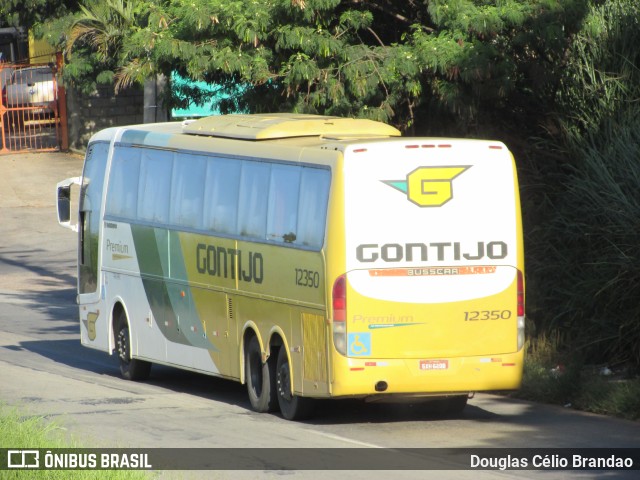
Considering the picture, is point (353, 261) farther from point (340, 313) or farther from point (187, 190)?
point (187, 190)

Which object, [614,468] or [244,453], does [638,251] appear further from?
[244,453]

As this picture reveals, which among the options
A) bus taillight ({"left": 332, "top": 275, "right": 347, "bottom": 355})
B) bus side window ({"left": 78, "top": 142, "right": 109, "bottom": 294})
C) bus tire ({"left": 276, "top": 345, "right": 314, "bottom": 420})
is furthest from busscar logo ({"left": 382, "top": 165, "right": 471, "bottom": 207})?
bus side window ({"left": 78, "top": 142, "right": 109, "bottom": 294})

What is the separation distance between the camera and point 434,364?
12430 mm

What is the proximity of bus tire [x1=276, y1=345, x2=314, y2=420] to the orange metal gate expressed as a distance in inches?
1013

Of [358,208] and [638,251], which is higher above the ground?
[358,208]

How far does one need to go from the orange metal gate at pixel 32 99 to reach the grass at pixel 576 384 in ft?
81.6

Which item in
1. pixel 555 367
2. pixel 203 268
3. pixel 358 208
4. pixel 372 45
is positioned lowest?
pixel 555 367

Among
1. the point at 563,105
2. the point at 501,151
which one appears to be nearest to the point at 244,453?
the point at 501,151

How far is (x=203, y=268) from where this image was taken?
1475cm

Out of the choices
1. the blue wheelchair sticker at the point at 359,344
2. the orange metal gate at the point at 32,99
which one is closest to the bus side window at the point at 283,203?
the blue wheelchair sticker at the point at 359,344

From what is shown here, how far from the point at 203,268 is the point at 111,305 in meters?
2.87

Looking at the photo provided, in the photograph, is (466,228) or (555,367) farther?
(555,367)

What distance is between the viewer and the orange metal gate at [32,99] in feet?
124

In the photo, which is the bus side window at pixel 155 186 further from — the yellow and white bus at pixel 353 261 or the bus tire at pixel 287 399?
the bus tire at pixel 287 399
